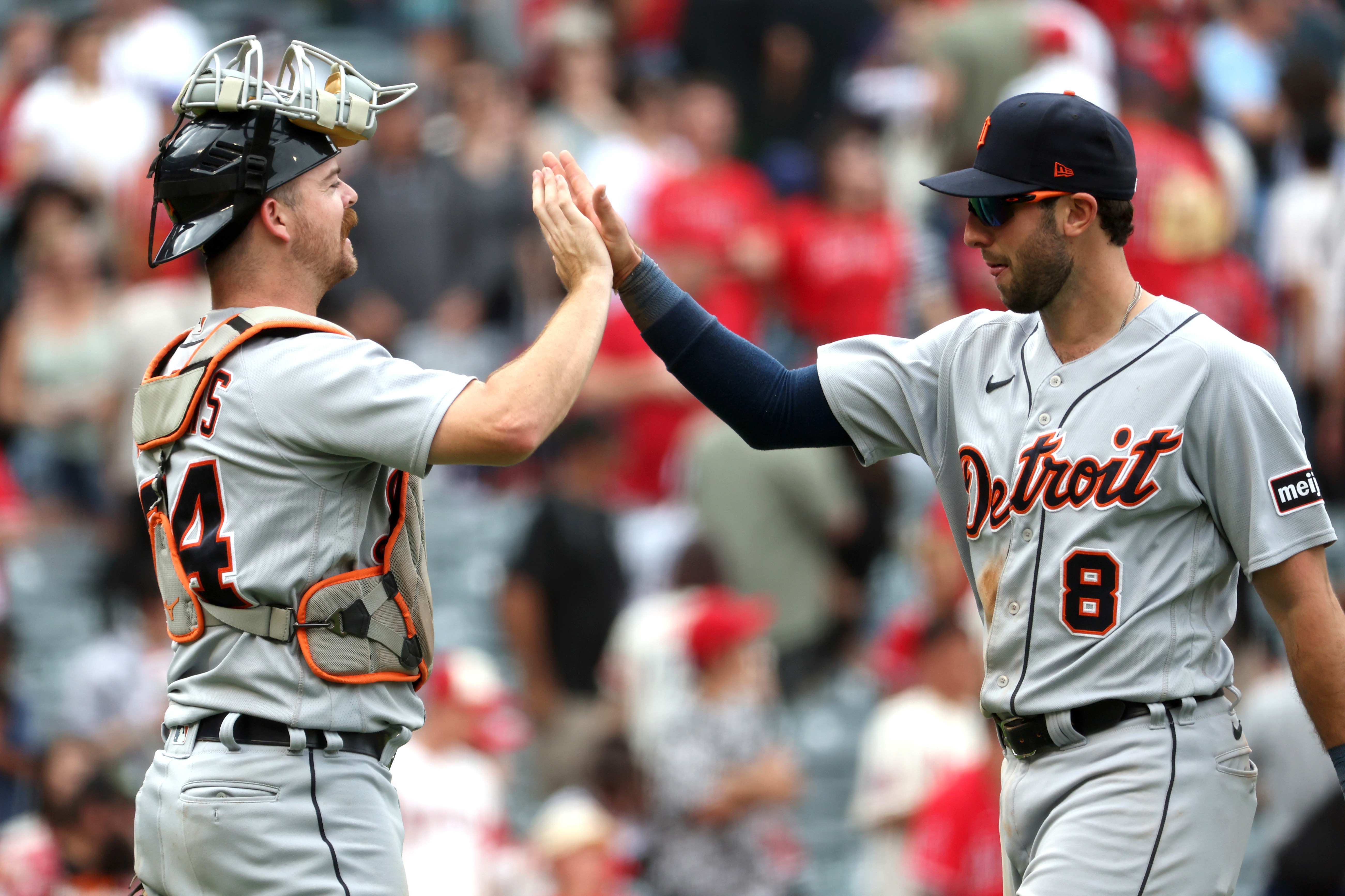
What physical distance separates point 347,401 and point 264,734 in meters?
0.65

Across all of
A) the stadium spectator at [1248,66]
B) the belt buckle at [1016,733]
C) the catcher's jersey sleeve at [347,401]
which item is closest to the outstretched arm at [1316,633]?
the belt buckle at [1016,733]

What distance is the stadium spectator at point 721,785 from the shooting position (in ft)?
23.8

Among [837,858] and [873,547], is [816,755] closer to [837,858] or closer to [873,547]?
[837,858]

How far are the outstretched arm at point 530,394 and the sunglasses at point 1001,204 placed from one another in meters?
0.78

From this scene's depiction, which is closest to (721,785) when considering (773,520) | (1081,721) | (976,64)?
(773,520)

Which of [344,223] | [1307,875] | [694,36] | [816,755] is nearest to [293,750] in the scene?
[344,223]

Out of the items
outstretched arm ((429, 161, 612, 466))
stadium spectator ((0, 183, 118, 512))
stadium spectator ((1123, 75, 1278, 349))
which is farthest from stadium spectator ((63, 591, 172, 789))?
stadium spectator ((1123, 75, 1278, 349))

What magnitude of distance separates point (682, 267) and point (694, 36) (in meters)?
3.10

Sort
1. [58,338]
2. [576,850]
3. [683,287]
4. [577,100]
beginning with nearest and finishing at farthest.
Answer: [576,850] < [58,338] < [683,287] < [577,100]

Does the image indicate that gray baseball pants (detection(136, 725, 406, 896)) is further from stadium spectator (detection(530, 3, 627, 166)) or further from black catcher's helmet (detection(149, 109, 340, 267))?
stadium spectator (detection(530, 3, 627, 166))

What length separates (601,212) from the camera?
3844mm

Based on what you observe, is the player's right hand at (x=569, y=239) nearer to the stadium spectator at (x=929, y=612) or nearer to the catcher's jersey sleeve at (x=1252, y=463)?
the catcher's jersey sleeve at (x=1252, y=463)

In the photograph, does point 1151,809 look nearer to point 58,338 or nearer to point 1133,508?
point 1133,508

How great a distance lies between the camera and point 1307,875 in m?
7.22
